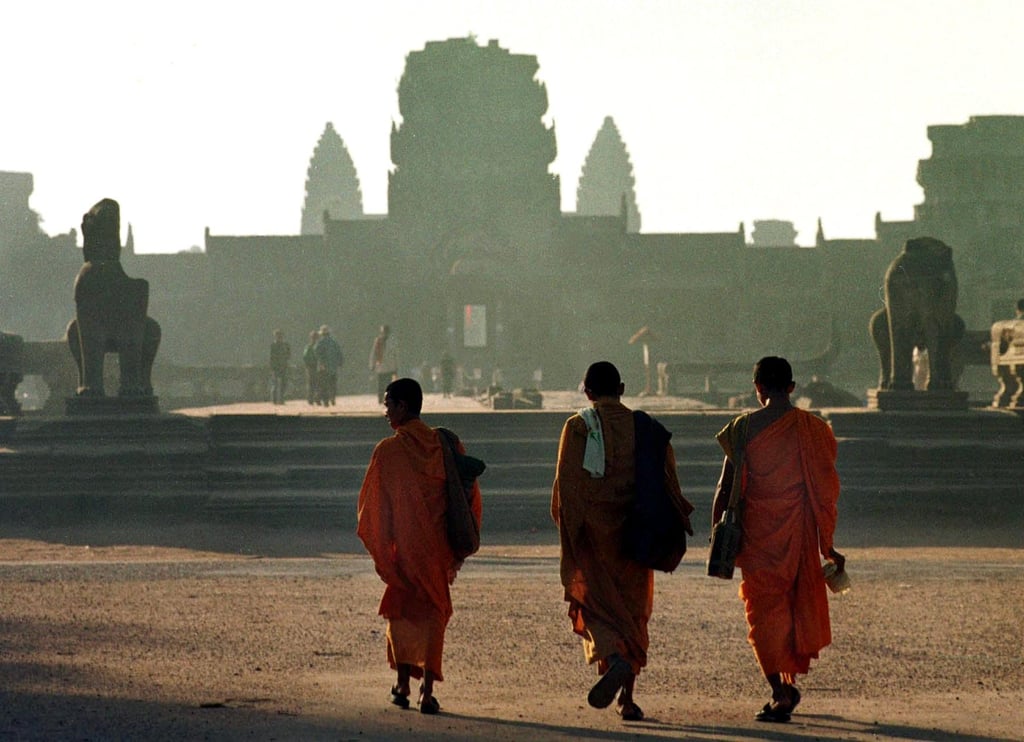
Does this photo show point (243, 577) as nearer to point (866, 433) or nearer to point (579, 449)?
point (579, 449)

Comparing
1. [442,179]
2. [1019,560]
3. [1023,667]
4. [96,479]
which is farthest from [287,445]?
[442,179]

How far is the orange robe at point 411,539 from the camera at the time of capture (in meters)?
6.13

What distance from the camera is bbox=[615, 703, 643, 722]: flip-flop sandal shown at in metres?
5.77

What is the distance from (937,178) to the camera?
4678cm

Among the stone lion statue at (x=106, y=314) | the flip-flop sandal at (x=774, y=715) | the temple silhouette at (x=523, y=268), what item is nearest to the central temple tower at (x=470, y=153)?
the temple silhouette at (x=523, y=268)

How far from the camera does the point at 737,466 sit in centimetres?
613

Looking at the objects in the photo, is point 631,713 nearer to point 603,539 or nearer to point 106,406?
point 603,539

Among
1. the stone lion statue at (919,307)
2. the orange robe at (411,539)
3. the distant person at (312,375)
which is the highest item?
the stone lion statue at (919,307)

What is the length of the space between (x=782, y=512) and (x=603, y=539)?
691 mm

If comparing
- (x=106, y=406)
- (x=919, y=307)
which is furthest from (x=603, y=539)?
(x=919, y=307)

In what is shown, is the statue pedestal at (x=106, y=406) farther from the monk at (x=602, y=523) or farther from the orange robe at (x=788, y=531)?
the orange robe at (x=788, y=531)

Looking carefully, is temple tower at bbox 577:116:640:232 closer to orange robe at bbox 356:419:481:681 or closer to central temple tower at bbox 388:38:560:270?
central temple tower at bbox 388:38:560:270

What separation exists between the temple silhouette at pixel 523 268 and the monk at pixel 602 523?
1358 inches

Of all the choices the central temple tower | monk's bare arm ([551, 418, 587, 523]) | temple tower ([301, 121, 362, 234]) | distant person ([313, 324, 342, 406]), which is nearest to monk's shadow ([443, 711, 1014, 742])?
monk's bare arm ([551, 418, 587, 523])
